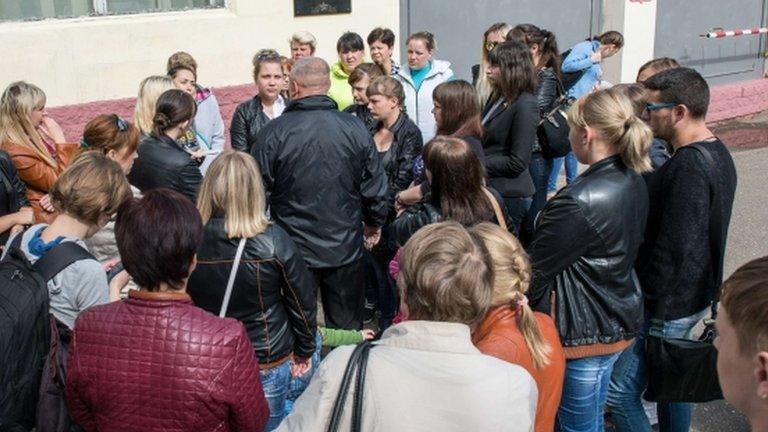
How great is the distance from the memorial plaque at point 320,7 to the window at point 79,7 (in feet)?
2.94

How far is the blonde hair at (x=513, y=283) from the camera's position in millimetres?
2746

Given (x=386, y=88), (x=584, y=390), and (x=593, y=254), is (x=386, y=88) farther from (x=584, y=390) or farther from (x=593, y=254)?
(x=584, y=390)

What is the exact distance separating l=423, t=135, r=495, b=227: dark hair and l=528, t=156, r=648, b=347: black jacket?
0.42 m

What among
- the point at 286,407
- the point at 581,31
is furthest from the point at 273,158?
the point at 581,31

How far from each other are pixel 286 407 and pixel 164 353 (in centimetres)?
135

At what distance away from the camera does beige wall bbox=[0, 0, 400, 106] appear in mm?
7520

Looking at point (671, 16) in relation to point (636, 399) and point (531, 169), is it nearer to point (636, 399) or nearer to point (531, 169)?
point (531, 169)

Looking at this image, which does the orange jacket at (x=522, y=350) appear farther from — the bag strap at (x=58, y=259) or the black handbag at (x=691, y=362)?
the bag strap at (x=58, y=259)

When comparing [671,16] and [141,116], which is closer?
[141,116]

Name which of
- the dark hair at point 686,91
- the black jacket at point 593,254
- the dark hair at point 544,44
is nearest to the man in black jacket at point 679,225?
the dark hair at point 686,91

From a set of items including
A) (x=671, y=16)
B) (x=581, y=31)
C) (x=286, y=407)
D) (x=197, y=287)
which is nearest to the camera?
(x=197, y=287)

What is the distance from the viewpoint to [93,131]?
14.7 ft

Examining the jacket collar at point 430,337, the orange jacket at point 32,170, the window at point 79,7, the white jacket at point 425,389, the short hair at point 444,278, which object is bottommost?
the orange jacket at point 32,170

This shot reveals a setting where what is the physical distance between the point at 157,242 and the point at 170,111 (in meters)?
2.38
